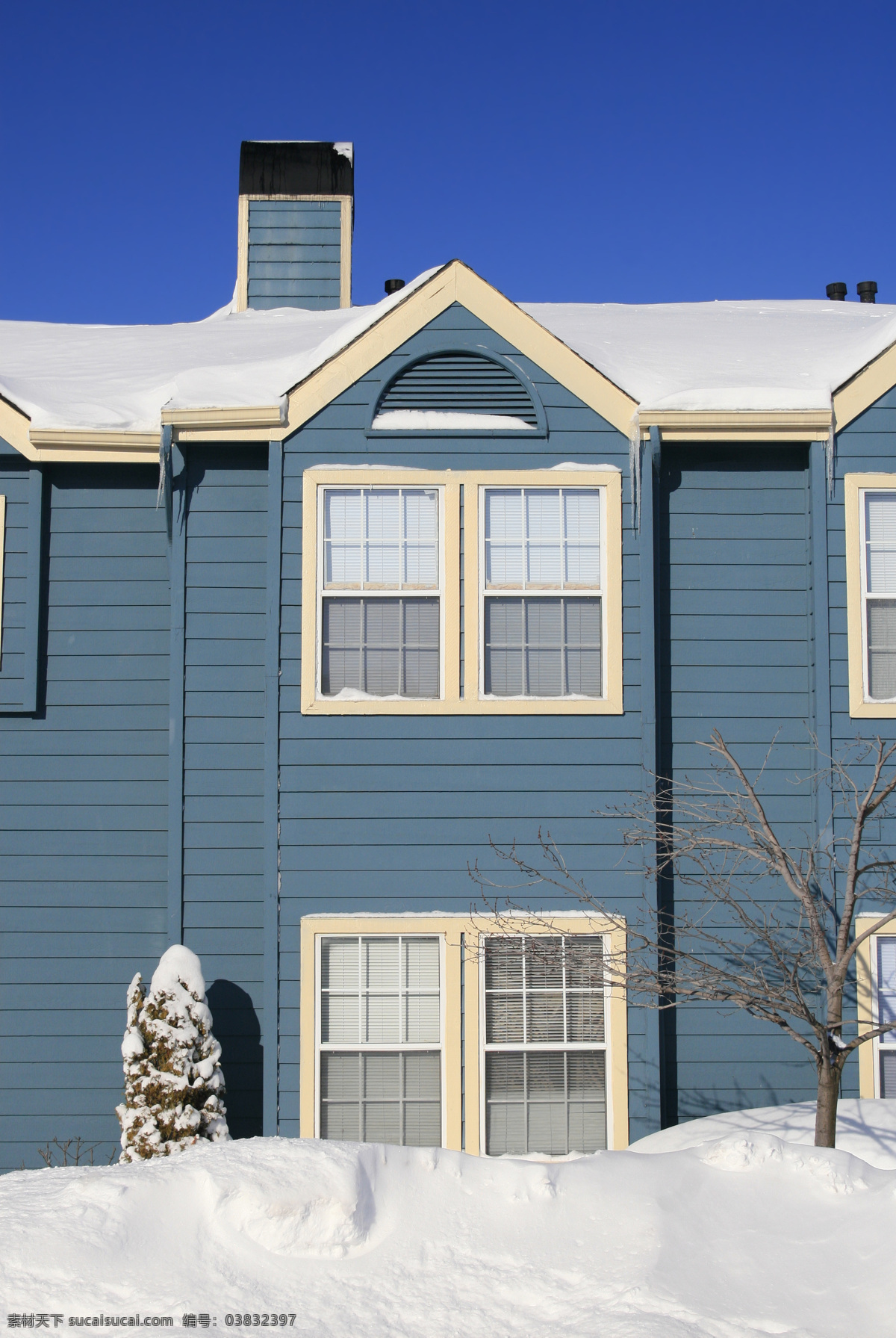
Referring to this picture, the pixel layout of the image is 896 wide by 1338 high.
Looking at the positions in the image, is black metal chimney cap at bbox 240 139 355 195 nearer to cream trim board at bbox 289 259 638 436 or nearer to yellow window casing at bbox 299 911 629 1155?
cream trim board at bbox 289 259 638 436

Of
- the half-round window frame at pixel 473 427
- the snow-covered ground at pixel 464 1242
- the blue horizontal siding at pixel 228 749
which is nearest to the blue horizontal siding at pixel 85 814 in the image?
the blue horizontal siding at pixel 228 749

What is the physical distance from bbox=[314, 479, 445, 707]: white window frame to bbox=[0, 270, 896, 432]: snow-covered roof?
0.80 metres

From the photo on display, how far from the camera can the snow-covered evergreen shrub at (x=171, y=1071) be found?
597 cm

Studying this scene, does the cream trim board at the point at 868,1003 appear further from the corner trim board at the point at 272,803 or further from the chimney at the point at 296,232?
the chimney at the point at 296,232

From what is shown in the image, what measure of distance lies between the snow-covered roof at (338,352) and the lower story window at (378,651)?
62.3 inches

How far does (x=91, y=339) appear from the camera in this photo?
9680 mm

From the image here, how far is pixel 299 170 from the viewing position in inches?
444

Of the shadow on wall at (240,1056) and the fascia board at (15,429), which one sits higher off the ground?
the fascia board at (15,429)

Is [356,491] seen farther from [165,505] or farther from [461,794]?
[461,794]

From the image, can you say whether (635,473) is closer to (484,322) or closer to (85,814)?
(484,322)

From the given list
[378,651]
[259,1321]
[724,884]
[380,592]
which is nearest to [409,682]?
[378,651]

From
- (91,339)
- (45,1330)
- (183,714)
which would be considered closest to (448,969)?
(183,714)

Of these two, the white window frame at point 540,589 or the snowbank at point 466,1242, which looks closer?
the snowbank at point 466,1242

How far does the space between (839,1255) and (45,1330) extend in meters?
2.85
